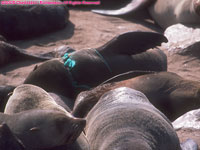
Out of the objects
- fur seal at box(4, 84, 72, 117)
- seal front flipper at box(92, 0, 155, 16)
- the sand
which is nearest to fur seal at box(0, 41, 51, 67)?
the sand

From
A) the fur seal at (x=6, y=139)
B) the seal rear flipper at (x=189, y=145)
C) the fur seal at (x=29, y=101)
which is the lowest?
the seal rear flipper at (x=189, y=145)

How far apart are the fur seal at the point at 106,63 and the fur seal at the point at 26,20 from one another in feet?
7.59

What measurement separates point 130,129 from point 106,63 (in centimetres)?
236

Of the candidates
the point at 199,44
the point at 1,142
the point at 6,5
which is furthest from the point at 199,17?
the point at 1,142

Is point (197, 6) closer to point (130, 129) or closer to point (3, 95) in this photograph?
point (3, 95)

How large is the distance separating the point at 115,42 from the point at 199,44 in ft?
5.01

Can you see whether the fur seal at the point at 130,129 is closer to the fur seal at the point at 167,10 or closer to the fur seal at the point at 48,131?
the fur seal at the point at 48,131

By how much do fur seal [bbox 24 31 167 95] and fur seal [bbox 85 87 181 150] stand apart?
1.64 m

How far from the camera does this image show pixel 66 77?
4645 mm

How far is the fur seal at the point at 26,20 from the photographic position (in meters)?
6.82

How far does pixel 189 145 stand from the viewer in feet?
9.89

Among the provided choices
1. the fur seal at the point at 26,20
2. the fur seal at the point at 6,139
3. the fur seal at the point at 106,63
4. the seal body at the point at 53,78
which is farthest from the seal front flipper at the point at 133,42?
the fur seal at the point at 6,139

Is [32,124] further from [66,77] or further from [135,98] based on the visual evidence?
[66,77]

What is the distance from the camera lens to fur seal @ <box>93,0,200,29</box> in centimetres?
648
